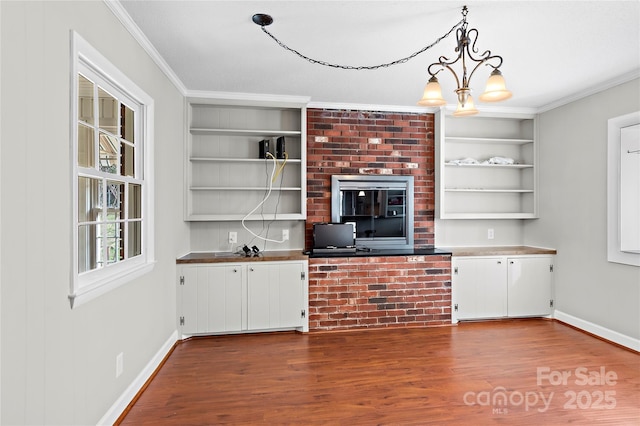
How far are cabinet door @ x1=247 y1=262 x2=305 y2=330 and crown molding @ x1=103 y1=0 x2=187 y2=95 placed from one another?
186 cm

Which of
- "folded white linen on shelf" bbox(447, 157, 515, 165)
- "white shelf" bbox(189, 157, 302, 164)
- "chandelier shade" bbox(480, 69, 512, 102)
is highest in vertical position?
"chandelier shade" bbox(480, 69, 512, 102)

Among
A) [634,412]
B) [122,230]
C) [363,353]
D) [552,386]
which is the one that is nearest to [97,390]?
[122,230]

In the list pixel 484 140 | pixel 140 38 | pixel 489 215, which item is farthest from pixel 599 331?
pixel 140 38

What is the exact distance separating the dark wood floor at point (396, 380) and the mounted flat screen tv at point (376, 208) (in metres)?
1.06

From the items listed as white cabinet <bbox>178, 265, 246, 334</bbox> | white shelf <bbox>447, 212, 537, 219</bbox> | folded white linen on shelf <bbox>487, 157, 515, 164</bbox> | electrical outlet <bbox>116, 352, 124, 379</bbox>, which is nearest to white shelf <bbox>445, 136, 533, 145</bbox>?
folded white linen on shelf <bbox>487, 157, 515, 164</bbox>

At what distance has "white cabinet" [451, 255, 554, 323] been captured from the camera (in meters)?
3.72

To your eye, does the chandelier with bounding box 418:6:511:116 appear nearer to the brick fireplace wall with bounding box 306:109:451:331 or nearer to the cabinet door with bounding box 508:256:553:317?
the brick fireplace wall with bounding box 306:109:451:331

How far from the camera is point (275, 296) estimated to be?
3.41m

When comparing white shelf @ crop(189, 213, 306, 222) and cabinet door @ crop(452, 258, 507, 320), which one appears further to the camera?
cabinet door @ crop(452, 258, 507, 320)

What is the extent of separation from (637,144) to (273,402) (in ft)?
11.8

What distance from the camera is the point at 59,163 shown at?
1499 millimetres

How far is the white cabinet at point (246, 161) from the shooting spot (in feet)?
12.0

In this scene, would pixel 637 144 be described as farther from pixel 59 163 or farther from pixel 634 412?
pixel 59 163

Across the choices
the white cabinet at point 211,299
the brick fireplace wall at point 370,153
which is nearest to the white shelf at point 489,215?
the brick fireplace wall at point 370,153
